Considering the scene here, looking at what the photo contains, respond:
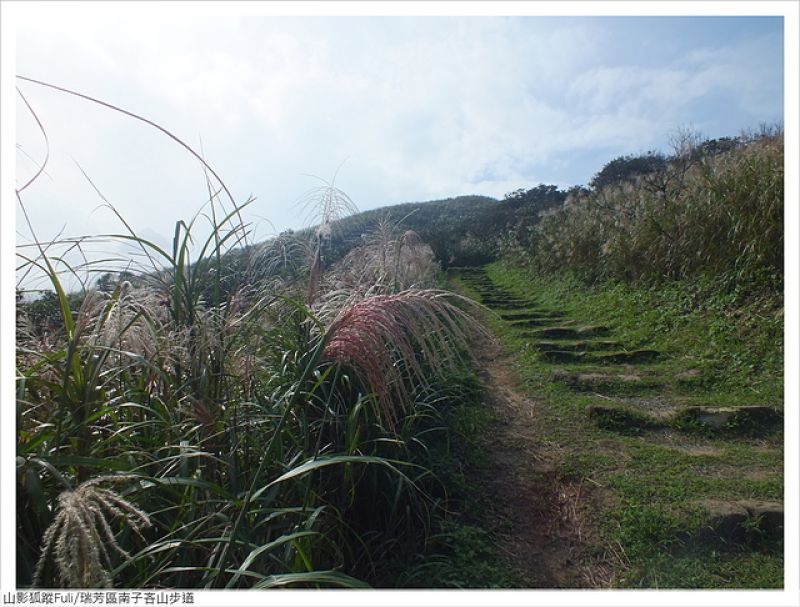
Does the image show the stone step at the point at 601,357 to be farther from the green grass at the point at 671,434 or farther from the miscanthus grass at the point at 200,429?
the miscanthus grass at the point at 200,429

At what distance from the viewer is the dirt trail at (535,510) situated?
2.55m

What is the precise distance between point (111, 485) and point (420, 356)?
9.54 feet

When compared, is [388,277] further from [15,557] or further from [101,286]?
[15,557]

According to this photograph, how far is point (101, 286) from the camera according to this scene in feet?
7.38

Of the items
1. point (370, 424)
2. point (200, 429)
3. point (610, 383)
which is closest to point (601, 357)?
point (610, 383)

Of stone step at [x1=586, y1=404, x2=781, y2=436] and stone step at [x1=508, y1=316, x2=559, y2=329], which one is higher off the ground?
stone step at [x1=508, y1=316, x2=559, y2=329]

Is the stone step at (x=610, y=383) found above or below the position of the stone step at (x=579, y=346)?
below

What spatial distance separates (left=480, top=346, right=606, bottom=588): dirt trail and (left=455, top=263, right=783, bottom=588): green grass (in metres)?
0.12

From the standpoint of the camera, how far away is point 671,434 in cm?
388

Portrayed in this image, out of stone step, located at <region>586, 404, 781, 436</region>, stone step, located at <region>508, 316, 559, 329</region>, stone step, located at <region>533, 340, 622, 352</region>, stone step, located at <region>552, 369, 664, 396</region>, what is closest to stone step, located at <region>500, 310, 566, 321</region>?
stone step, located at <region>508, 316, 559, 329</region>

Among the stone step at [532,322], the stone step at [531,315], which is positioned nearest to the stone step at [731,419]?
the stone step at [532,322]

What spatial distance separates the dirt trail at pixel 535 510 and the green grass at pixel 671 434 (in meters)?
0.12

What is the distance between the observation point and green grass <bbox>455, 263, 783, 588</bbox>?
Answer: 99.2 inches

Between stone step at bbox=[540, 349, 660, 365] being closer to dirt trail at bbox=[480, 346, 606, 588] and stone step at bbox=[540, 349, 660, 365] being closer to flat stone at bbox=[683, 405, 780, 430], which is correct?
flat stone at bbox=[683, 405, 780, 430]
